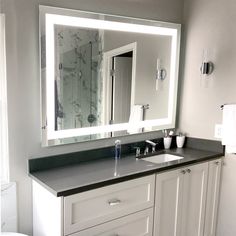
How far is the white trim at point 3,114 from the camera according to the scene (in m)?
1.80

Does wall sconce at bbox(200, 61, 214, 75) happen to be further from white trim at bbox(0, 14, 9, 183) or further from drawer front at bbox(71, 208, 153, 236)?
white trim at bbox(0, 14, 9, 183)

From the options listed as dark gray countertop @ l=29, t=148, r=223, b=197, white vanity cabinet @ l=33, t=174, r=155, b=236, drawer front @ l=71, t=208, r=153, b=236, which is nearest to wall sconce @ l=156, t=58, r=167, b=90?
dark gray countertop @ l=29, t=148, r=223, b=197

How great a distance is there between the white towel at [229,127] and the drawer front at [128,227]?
888 mm

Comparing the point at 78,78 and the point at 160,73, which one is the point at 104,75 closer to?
the point at 78,78

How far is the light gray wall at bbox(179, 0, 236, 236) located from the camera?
247 cm

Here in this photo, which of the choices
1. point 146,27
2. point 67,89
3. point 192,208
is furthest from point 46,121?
point 192,208

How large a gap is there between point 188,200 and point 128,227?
642 mm

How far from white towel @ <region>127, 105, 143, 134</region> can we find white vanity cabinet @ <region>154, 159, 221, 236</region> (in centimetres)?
56

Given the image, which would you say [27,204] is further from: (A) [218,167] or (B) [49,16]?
(A) [218,167]

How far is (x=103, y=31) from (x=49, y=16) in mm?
457

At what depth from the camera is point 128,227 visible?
1.96m

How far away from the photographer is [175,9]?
8.92ft

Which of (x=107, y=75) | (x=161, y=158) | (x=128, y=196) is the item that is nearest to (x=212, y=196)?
(x=161, y=158)

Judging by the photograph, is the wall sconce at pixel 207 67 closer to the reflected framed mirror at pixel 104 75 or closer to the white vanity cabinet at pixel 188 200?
the reflected framed mirror at pixel 104 75
